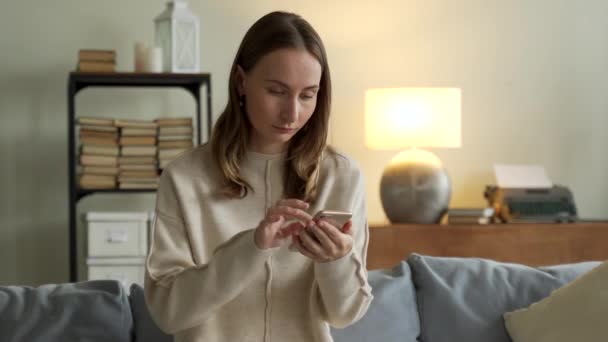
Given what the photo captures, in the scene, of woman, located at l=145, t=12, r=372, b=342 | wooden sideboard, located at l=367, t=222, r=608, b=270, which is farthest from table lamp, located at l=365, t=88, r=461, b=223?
woman, located at l=145, t=12, r=372, b=342

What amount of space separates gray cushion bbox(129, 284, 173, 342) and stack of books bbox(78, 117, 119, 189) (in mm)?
1601

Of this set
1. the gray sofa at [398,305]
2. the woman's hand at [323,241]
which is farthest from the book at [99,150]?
the woman's hand at [323,241]

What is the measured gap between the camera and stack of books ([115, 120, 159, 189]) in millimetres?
3682

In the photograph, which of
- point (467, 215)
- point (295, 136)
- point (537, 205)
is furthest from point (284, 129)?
point (537, 205)

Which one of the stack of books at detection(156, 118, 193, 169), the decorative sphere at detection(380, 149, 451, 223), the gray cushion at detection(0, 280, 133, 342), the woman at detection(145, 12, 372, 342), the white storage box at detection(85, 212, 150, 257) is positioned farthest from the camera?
the decorative sphere at detection(380, 149, 451, 223)

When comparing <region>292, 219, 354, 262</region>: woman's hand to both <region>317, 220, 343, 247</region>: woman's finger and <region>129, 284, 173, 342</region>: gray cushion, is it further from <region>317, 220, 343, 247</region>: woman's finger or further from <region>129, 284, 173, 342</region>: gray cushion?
<region>129, 284, 173, 342</region>: gray cushion

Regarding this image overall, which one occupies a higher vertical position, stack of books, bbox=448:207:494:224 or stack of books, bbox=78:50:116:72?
stack of books, bbox=78:50:116:72

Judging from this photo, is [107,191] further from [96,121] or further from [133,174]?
[96,121]

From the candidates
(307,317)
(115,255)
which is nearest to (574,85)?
(115,255)

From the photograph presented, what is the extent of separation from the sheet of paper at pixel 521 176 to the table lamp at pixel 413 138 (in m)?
0.27

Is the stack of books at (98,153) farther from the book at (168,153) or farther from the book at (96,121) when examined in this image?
the book at (168,153)

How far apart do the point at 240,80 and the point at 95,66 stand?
75.1 inches

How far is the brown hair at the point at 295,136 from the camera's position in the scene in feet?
6.03

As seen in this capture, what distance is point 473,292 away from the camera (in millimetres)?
2305
